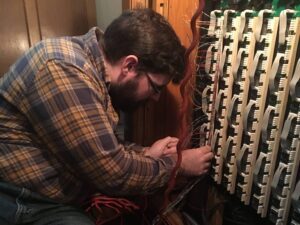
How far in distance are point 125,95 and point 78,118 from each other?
0.24 metres

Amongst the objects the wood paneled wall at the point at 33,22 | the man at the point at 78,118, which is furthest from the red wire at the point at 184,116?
the wood paneled wall at the point at 33,22

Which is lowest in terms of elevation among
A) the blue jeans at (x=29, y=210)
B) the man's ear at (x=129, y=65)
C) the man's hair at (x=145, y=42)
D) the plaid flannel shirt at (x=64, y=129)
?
the blue jeans at (x=29, y=210)

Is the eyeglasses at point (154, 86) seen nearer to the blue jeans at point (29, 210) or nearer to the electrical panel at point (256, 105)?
the electrical panel at point (256, 105)

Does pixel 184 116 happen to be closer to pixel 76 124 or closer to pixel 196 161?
pixel 196 161

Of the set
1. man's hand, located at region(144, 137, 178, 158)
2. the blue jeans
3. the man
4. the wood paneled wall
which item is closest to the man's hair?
the man

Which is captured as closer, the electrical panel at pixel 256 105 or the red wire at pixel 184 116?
the electrical panel at pixel 256 105

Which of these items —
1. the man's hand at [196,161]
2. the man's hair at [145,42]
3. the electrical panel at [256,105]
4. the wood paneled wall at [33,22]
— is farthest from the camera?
the wood paneled wall at [33,22]

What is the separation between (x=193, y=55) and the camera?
39.9 inches

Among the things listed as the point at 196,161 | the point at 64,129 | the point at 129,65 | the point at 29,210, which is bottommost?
the point at 29,210

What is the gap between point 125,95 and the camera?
3.18ft

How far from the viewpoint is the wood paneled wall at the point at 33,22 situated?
60.9 inches

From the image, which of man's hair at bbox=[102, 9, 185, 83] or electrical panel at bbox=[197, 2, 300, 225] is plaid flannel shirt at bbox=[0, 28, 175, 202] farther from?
electrical panel at bbox=[197, 2, 300, 225]

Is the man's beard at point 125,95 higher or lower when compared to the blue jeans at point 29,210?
higher

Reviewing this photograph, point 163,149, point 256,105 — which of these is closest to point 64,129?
point 163,149
